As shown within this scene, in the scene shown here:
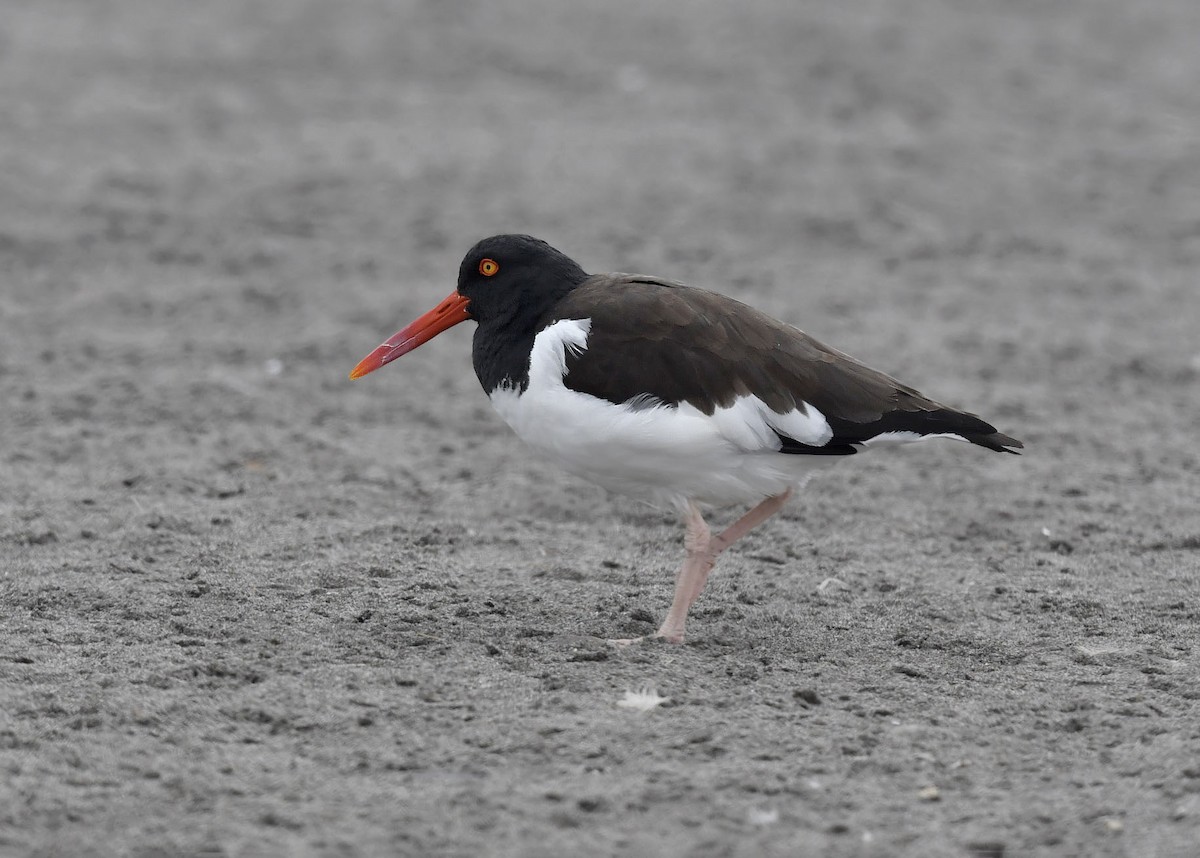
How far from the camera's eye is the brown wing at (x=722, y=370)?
6.01m

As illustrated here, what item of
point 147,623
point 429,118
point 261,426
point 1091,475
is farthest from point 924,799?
point 429,118

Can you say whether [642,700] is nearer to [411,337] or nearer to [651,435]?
[651,435]

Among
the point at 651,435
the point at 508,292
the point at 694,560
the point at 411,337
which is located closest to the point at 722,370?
the point at 651,435

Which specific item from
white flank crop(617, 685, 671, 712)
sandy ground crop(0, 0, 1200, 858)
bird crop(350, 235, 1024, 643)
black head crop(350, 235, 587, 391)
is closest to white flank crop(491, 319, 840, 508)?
bird crop(350, 235, 1024, 643)

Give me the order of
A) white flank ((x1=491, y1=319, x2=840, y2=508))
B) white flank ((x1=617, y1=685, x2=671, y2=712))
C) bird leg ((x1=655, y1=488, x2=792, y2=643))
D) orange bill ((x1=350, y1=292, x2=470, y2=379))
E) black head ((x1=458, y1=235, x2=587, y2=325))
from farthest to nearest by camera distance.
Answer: orange bill ((x1=350, y1=292, x2=470, y2=379)), black head ((x1=458, y1=235, x2=587, y2=325)), bird leg ((x1=655, y1=488, x2=792, y2=643)), white flank ((x1=491, y1=319, x2=840, y2=508)), white flank ((x1=617, y1=685, x2=671, y2=712))

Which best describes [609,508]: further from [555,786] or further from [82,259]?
[82,259]

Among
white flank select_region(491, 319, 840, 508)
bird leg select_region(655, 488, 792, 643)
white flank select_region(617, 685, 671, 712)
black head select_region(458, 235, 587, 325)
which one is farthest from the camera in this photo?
black head select_region(458, 235, 587, 325)

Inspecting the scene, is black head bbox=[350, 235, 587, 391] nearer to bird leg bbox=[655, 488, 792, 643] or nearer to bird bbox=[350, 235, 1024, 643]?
bird bbox=[350, 235, 1024, 643]

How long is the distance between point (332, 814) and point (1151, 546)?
450cm

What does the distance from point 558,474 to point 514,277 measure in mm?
2280

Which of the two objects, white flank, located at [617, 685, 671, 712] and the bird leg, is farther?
the bird leg

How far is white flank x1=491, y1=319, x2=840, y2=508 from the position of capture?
595 cm

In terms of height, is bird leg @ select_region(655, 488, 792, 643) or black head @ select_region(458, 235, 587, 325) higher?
black head @ select_region(458, 235, 587, 325)

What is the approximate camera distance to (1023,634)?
633 centimetres
